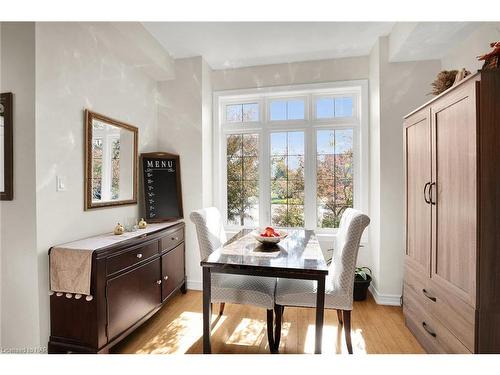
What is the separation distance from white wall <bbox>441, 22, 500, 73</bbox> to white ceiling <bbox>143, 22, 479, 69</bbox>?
0.06m

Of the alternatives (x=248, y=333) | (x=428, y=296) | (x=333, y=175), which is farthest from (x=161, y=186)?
(x=428, y=296)

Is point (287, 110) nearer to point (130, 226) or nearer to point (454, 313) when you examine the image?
point (130, 226)

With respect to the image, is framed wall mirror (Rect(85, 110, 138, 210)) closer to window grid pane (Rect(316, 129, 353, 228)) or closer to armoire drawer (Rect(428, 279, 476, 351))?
window grid pane (Rect(316, 129, 353, 228))

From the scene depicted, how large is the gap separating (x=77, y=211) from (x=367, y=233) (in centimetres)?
302

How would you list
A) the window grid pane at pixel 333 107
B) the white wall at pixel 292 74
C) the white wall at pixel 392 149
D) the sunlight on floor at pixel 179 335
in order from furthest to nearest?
the window grid pane at pixel 333 107
the white wall at pixel 292 74
the white wall at pixel 392 149
the sunlight on floor at pixel 179 335

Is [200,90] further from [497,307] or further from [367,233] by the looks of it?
[497,307]

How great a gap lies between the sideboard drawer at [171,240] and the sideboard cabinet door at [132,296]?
16cm

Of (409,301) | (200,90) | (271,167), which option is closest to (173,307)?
(271,167)

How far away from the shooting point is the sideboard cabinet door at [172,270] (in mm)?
2496

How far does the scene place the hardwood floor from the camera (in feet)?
6.40

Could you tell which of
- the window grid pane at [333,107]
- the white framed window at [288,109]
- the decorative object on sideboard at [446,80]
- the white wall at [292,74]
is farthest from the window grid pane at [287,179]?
the decorative object on sideboard at [446,80]

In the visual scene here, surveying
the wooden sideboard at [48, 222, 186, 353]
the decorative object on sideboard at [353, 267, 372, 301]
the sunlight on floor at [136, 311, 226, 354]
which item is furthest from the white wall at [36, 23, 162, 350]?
the decorative object on sideboard at [353, 267, 372, 301]

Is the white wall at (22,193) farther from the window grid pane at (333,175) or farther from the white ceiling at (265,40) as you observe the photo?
the window grid pane at (333,175)
